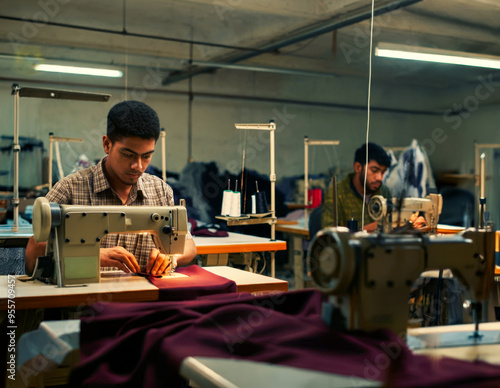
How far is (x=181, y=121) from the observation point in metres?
5.04

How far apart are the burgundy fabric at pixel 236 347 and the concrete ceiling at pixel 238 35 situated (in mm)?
3627

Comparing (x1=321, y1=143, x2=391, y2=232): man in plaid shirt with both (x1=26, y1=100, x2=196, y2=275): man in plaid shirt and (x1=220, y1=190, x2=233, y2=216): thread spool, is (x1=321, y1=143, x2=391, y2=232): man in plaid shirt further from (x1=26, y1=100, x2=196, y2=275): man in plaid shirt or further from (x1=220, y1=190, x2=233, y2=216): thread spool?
(x1=26, y1=100, x2=196, y2=275): man in plaid shirt

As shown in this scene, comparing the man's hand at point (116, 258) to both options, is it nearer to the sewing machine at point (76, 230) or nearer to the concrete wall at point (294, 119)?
the sewing machine at point (76, 230)

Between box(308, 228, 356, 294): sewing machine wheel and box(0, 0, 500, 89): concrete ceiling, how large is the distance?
372cm

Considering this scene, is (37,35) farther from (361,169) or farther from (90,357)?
(90,357)

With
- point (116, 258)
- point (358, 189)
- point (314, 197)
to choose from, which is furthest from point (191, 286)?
point (314, 197)

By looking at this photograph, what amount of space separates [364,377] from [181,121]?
4.17 meters

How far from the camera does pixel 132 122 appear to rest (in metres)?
2.23

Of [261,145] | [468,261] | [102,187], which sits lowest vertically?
[468,261]

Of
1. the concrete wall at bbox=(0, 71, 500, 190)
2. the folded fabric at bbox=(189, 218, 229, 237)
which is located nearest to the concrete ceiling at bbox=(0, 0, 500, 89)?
the concrete wall at bbox=(0, 71, 500, 190)

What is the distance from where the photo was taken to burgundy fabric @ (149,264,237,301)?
2006 millimetres

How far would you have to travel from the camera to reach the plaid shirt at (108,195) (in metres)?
2.35

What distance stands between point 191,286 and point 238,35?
3727 millimetres

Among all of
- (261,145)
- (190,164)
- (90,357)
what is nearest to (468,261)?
(90,357)
